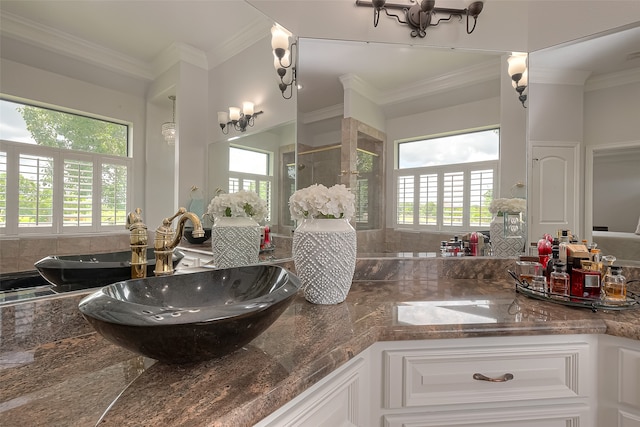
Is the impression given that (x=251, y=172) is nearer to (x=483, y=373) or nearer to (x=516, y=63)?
(x=483, y=373)

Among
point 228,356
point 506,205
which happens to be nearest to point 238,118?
point 228,356

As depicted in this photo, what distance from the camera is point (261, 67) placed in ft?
4.90

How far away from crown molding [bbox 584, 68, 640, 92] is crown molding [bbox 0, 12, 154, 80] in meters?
2.15

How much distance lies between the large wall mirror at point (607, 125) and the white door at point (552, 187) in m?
0.04

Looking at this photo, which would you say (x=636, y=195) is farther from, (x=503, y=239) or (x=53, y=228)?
(x=53, y=228)

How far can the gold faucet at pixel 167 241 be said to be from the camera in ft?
3.22

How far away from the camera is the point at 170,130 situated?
3.50 feet

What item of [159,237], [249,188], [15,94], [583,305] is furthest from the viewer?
[249,188]

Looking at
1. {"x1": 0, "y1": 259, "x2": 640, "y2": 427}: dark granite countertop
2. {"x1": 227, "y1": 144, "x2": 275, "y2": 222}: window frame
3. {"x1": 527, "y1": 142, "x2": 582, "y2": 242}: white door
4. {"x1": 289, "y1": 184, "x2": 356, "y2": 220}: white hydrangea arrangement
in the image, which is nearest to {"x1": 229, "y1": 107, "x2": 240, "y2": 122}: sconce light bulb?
{"x1": 227, "y1": 144, "x2": 275, "y2": 222}: window frame

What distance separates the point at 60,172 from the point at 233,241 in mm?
633

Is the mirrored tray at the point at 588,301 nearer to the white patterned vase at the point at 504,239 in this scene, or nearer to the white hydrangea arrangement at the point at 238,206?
the white patterned vase at the point at 504,239

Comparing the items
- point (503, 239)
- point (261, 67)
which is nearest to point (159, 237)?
point (261, 67)

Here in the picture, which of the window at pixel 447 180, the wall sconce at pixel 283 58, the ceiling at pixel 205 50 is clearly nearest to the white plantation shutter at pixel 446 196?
the window at pixel 447 180

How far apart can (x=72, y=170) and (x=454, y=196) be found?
1650mm
